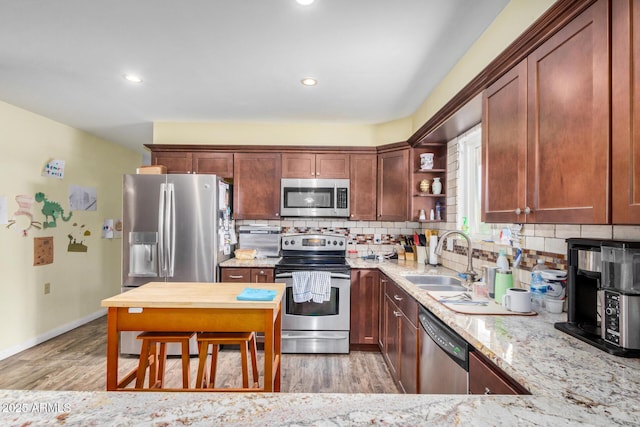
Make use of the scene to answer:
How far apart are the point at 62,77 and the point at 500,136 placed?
3.19 metres

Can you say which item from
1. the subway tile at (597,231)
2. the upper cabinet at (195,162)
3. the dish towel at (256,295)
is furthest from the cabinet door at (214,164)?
the subway tile at (597,231)

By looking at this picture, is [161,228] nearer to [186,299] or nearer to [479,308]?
[186,299]

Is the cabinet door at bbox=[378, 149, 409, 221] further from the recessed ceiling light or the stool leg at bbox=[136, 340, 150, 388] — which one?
the stool leg at bbox=[136, 340, 150, 388]

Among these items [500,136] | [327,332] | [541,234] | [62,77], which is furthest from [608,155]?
[62,77]

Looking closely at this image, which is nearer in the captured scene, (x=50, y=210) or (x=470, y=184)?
(x=470, y=184)

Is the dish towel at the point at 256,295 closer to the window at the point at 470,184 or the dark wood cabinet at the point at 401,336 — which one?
the dark wood cabinet at the point at 401,336

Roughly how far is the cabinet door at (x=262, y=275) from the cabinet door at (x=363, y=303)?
32.5 inches

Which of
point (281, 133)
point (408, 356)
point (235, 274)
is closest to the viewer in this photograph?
point (408, 356)

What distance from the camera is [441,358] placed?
162 centimetres

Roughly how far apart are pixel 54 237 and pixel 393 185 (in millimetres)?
3871

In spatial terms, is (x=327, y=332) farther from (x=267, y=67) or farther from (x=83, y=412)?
(x=83, y=412)

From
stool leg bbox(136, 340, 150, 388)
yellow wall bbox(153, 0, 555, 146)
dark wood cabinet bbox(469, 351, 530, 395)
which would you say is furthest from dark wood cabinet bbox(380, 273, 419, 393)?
yellow wall bbox(153, 0, 555, 146)

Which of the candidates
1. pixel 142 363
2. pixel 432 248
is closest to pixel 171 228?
pixel 142 363

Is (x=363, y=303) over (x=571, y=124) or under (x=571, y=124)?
under
